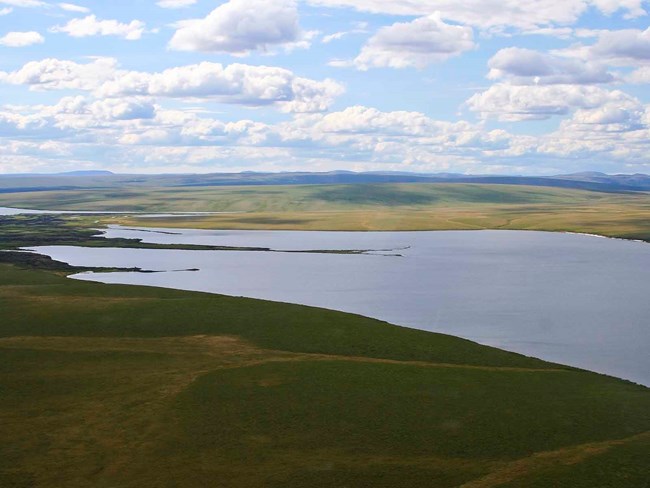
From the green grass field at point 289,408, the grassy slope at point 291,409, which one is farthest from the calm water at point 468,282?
the grassy slope at point 291,409

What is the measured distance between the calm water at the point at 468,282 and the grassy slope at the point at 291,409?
8529 millimetres

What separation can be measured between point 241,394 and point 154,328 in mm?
19709

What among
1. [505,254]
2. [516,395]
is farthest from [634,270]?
[516,395]

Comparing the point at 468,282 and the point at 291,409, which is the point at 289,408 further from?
the point at 468,282

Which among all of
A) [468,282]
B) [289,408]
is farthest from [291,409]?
[468,282]

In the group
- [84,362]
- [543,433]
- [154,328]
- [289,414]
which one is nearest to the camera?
[543,433]

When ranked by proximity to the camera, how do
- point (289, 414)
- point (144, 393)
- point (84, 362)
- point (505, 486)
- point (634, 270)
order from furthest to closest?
point (634, 270), point (84, 362), point (144, 393), point (289, 414), point (505, 486)

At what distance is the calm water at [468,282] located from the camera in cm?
6556

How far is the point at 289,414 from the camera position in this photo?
4288 cm

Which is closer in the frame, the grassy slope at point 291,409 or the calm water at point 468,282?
the grassy slope at point 291,409

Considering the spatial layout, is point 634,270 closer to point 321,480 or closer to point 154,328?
point 154,328

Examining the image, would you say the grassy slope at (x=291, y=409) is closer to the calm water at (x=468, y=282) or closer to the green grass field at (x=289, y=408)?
the green grass field at (x=289, y=408)

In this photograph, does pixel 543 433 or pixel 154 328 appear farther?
pixel 154 328

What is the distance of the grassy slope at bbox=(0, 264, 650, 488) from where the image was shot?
3538 cm
